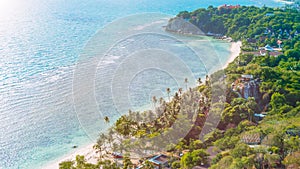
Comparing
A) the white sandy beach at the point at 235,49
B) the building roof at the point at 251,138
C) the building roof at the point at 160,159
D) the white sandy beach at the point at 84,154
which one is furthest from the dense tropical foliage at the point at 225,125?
the white sandy beach at the point at 235,49

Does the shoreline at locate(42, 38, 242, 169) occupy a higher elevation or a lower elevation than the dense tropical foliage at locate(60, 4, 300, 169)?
lower

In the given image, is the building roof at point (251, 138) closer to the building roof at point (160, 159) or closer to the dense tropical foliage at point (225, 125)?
the dense tropical foliage at point (225, 125)

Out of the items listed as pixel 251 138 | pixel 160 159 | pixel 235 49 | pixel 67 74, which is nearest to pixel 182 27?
pixel 235 49

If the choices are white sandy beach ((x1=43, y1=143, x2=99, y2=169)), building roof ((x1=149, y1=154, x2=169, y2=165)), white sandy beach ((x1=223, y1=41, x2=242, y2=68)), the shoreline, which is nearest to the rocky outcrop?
white sandy beach ((x1=223, y1=41, x2=242, y2=68))

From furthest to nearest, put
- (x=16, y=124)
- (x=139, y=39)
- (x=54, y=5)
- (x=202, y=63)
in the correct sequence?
(x=54, y=5), (x=139, y=39), (x=202, y=63), (x=16, y=124)

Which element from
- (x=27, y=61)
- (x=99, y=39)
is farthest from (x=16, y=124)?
(x=99, y=39)

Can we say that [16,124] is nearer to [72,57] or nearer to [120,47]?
[72,57]

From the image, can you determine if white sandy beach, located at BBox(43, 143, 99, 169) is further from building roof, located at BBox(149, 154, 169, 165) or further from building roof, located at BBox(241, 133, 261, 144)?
building roof, located at BBox(241, 133, 261, 144)
